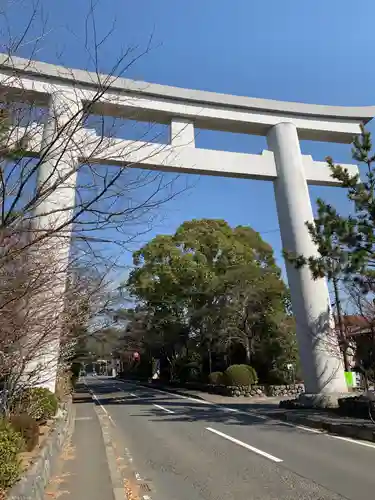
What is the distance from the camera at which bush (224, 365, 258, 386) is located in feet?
78.4

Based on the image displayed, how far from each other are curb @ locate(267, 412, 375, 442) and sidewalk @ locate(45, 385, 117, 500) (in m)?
5.69

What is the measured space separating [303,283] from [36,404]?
10.1 meters

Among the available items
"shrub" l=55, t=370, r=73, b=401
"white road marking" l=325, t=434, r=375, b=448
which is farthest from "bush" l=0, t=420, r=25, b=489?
"shrub" l=55, t=370, r=73, b=401

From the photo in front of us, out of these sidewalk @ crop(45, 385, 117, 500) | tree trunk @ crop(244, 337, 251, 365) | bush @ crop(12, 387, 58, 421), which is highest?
tree trunk @ crop(244, 337, 251, 365)

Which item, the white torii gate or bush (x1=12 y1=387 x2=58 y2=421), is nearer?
bush (x1=12 y1=387 x2=58 y2=421)

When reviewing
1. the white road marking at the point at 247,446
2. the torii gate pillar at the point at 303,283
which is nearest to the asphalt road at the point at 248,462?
the white road marking at the point at 247,446

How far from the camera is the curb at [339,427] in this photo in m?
9.43

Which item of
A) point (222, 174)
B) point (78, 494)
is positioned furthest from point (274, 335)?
point (78, 494)

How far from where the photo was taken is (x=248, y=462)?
7.50 meters

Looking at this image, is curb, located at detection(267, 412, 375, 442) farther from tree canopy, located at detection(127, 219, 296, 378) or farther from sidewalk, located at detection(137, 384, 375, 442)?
tree canopy, located at detection(127, 219, 296, 378)

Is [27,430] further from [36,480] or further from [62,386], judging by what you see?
[62,386]

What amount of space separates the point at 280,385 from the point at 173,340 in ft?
32.3

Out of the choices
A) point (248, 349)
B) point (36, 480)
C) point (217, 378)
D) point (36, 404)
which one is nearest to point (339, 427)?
point (36, 404)

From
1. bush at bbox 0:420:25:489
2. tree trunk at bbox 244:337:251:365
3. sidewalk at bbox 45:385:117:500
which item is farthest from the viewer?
tree trunk at bbox 244:337:251:365
